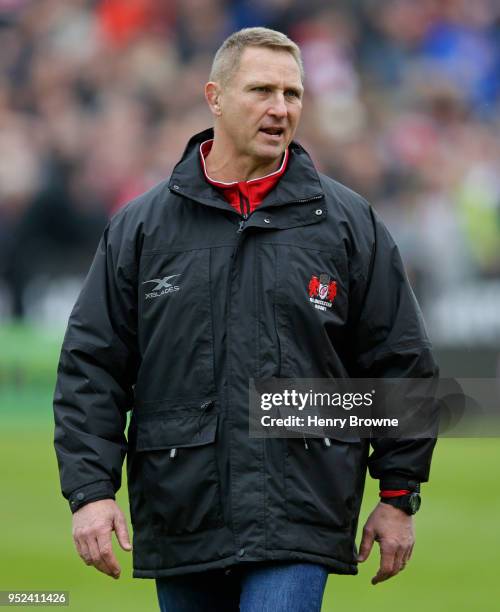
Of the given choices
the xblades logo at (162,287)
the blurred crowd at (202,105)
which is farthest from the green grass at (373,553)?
the blurred crowd at (202,105)

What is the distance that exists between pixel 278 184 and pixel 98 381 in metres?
0.75

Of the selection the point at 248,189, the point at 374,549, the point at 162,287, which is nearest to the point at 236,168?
the point at 248,189

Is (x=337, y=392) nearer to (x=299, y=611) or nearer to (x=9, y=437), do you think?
(x=299, y=611)

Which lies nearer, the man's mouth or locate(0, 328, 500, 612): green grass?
the man's mouth

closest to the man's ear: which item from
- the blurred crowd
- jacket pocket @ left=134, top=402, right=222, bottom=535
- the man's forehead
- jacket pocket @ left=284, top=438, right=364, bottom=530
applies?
the man's forehead

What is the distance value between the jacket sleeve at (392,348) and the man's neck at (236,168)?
0.38m

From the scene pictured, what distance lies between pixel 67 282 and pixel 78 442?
31.1 feet

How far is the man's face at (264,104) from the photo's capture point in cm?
406

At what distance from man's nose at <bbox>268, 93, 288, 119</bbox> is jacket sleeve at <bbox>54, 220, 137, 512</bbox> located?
57 centimetres

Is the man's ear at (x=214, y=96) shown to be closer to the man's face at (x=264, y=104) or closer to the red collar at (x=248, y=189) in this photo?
the man's face at (x=264, y=104)

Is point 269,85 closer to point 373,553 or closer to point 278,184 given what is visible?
point 278,184

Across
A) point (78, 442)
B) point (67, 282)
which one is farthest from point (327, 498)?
point (67, 282)

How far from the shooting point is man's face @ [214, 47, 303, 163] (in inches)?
160

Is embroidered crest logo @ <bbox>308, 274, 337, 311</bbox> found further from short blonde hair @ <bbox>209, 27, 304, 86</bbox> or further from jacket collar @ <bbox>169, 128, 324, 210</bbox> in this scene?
short blonde hair @ <bbox>209, 27, 304, 86</bbox>
